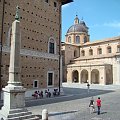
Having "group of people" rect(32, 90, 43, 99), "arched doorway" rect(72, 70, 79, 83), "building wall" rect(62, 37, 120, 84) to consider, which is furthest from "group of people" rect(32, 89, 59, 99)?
"arched doorway" rect(72, 70, 79, 83)

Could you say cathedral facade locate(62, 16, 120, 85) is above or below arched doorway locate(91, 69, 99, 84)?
above

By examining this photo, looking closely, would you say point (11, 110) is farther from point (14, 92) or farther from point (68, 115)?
point (68, 115)

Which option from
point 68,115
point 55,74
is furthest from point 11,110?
point 55,74

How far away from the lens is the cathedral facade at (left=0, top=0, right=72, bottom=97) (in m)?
18.4

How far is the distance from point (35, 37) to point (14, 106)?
1176 cm

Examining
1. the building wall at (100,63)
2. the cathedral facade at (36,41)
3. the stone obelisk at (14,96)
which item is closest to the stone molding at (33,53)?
the cathedral facade at (36,41)

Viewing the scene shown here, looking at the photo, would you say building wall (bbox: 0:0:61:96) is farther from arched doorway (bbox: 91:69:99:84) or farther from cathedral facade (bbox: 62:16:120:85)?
arched doorway (bbox: 91:69:99:84)

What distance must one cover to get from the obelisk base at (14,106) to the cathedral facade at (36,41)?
7577 mm

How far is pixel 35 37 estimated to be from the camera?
2105 cm

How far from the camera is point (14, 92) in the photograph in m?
10.2

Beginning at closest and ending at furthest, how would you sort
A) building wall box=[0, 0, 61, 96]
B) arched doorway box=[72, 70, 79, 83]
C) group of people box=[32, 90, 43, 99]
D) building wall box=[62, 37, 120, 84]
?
building wall box=[0, 0, 61, 96], group of people box=[32, 90, 43, 99], building wall box=[62, 37, 120, 84], arched doorway box=[72, 70, 79, 83]

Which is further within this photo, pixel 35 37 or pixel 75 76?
pixel 75 76

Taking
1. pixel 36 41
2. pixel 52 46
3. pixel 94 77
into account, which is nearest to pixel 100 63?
pixel 94 77

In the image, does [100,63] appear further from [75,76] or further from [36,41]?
[36,41]
